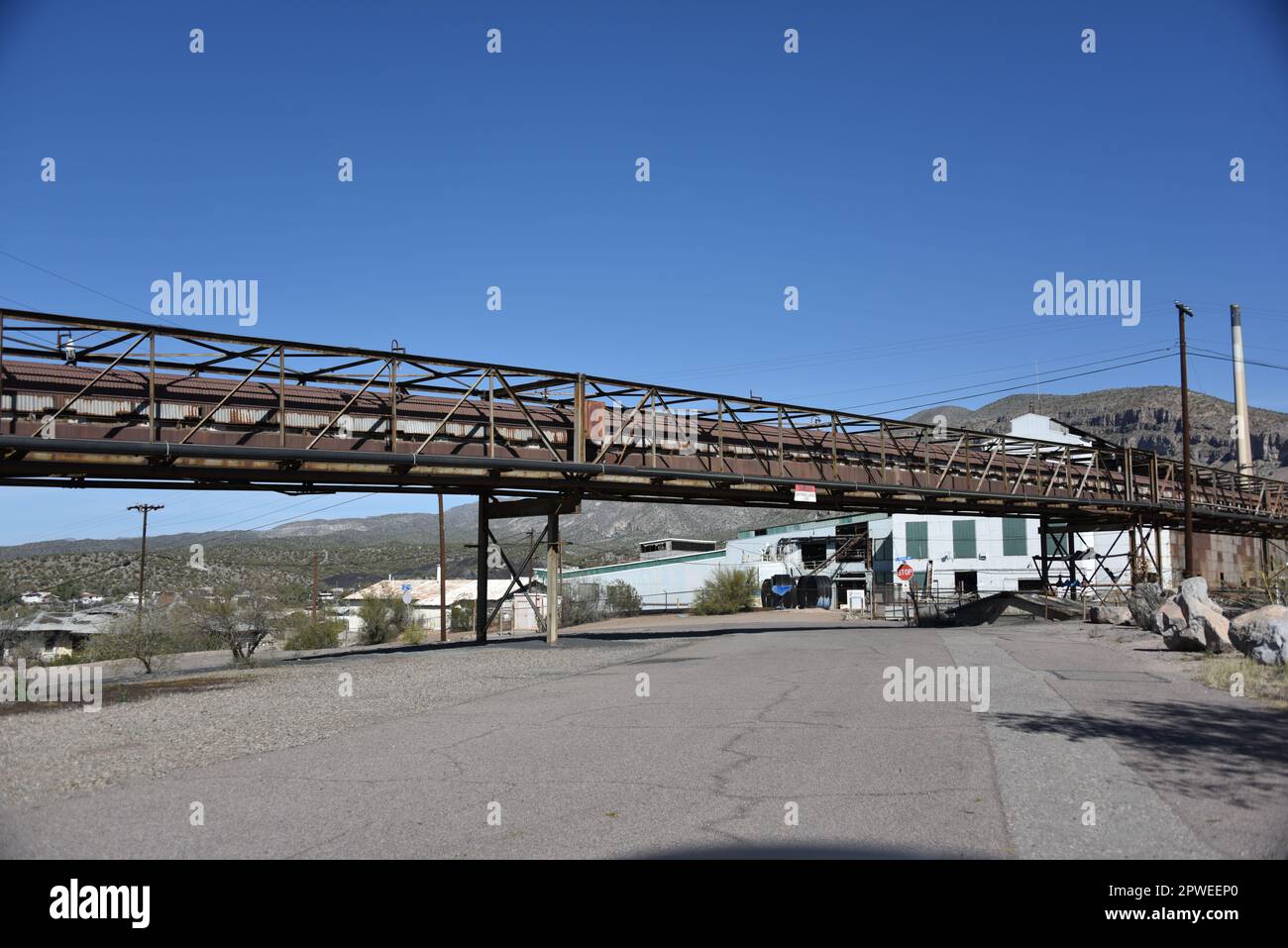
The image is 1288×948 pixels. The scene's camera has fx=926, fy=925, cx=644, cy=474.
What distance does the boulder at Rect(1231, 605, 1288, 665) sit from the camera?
14.6 m

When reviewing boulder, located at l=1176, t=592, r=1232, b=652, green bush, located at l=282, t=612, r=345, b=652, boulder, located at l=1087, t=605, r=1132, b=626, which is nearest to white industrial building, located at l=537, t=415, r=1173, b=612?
green bush, located at l=282, t=612, r=345, b=652

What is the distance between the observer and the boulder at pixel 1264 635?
47.8 feet

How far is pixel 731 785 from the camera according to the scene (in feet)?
25.1

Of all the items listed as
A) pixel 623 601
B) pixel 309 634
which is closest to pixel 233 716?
pixel 309 634

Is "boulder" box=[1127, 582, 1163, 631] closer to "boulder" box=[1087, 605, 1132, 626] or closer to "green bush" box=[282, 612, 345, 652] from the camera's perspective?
"boulder" box=[1087, 605, 1132, 626]

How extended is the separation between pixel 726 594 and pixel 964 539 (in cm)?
2029

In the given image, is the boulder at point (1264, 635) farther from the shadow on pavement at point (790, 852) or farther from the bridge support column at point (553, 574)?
the bridge support column at point (553, 574)

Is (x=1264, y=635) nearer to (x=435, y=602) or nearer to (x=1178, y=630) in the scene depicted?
(x=1178, y=630)

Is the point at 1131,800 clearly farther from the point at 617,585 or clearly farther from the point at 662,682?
the point at 617,585

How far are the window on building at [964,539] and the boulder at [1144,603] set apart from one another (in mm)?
38700

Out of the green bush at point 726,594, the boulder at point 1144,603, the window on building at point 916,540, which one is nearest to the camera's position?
the boulder at point 1144,603

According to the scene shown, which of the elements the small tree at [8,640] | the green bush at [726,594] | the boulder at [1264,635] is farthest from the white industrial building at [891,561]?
the boulder at [1264,635]

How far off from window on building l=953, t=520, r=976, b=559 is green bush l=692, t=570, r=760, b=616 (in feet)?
53.1
